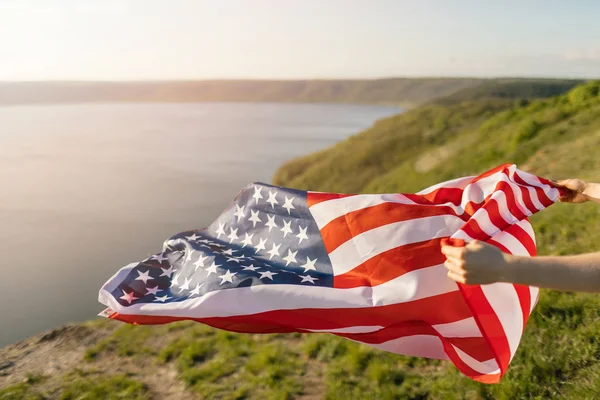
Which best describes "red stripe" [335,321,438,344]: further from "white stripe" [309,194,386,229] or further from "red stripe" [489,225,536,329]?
"white stripe" [309,194,386,229]

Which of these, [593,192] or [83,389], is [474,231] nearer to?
[593,192]

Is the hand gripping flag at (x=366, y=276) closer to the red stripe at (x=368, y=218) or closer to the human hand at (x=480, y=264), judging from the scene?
the red stripe at (x=368, y=218)

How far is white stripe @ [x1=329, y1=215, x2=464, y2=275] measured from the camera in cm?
555

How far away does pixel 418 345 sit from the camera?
17.5 ft

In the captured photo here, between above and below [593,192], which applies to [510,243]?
below

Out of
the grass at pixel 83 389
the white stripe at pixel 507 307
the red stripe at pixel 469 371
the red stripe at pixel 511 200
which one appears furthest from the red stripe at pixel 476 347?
the grass at pixel 83 389

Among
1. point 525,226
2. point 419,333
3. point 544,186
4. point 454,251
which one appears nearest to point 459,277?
point 454,251

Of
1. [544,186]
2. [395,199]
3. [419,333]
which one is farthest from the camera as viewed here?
[395,199]

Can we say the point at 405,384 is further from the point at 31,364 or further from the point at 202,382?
the point at 31,364

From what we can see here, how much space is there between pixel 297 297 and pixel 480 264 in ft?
8.57

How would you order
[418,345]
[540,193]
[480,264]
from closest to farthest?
1. [480,264]
2. [418,345]
3. [540,193]

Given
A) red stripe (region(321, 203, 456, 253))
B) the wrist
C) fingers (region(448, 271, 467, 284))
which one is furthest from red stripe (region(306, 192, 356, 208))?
the wrist

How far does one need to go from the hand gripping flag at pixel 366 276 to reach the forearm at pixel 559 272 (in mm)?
959

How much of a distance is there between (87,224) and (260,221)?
1658 inches
